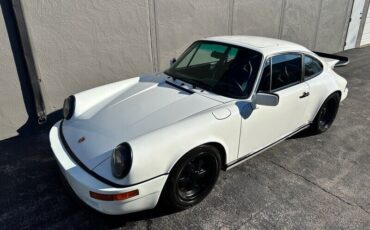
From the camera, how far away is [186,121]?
2678mm

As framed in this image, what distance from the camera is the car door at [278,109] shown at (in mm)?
3128

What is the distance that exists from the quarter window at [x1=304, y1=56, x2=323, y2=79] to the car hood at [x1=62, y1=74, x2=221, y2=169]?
1575 mm

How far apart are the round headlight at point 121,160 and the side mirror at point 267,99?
1.41 meters

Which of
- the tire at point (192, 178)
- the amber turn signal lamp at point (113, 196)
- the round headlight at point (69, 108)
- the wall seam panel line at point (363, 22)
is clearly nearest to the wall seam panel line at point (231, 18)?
the round headlight at point (69, 108)

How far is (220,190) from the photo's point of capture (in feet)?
10.4

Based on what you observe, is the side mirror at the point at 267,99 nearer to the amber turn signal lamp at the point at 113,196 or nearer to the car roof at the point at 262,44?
the car roof at the point at 262,44

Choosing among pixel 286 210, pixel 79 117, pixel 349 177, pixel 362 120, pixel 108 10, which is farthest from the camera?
pixel 362 120

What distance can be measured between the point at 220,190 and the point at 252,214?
1.46 feet

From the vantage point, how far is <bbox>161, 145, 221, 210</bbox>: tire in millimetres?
2562

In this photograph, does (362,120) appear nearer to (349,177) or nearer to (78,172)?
(349,177)

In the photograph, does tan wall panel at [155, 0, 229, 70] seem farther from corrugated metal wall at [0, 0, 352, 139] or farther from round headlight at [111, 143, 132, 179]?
round headlight at [111, 143, 132, 179]

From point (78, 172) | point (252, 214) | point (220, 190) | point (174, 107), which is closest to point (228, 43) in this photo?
point (174, 107)

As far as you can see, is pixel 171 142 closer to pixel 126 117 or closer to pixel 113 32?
pixel 126 117

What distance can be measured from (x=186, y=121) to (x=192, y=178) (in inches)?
22.7
